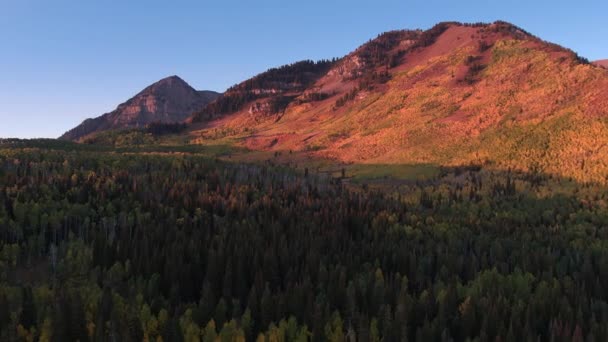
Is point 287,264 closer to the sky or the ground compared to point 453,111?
closer to the ground

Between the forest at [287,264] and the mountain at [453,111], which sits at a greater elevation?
the mountain at [453,111]

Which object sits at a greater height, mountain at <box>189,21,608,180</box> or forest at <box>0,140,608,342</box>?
mountain at <box>189,21,608,180</box>

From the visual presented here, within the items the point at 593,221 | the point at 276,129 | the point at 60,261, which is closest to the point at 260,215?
the point at 60,261

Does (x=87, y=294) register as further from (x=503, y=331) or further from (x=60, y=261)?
(x=503, y=331)

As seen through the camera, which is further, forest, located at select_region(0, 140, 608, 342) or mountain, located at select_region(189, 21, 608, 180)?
mountain, located at select_region(189, 21, 608, 180)

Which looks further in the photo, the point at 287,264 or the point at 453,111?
the point at 453,111
